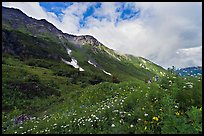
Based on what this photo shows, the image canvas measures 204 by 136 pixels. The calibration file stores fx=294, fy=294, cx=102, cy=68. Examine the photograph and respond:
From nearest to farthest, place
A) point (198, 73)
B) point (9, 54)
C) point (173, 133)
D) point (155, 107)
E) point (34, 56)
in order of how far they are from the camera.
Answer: point (173, 133) → point (155, 107) → point (198, 73) → point (9, 54) → point (34, 56)

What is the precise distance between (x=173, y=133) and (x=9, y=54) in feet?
352

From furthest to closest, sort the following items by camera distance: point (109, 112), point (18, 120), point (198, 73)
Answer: point (18, 120) → point (198, 73) → point (109, 112)

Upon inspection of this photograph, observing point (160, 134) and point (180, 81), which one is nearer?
point (160, 134)

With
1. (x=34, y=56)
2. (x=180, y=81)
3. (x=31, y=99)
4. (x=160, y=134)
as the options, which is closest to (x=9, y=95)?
(x=31, y=99)

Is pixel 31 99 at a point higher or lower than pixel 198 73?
lower

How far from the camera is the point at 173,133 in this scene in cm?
716

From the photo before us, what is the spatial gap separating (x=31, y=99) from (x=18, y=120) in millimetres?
11410

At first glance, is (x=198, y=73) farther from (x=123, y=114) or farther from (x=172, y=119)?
(x=172, y=119)

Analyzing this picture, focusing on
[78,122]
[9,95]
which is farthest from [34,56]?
[78,122]

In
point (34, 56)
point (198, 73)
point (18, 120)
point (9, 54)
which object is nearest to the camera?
point (198, 73)

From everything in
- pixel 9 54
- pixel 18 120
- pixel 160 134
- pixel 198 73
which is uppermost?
pixel 9 54

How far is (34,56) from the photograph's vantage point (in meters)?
123

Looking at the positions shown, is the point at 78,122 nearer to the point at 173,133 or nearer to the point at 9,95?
A: the point at 173,133

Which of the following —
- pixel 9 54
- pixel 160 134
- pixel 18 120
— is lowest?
pixel 18 120
